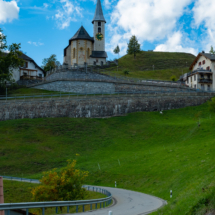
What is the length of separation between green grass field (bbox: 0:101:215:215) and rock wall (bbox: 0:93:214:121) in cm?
208

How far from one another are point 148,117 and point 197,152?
24530mm

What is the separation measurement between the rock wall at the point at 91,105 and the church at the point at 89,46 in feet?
113

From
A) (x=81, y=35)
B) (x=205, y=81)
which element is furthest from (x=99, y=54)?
(x=205, y=81)

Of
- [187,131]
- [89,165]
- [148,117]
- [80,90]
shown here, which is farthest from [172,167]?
[80,90]

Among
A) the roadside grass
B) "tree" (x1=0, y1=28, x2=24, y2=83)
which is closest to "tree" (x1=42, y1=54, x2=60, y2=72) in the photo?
"tree" (x1=0, y1=28, x2=24, y2=83)

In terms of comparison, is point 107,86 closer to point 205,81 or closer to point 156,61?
point 205,81

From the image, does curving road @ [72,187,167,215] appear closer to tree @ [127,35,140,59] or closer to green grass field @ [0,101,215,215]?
green grass field @ [0,101,215,215]

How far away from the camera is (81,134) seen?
4956 centimetres

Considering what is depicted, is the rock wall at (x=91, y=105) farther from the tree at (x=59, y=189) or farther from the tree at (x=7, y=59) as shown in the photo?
the tree at (x=59, y=189)

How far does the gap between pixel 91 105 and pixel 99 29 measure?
4941 cm

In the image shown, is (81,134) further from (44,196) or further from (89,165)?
(44,196)

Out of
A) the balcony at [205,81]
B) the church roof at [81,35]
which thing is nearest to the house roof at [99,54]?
the church roof at [81,35]

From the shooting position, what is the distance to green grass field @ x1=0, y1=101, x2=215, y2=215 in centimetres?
2898

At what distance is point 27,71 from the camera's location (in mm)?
88000
